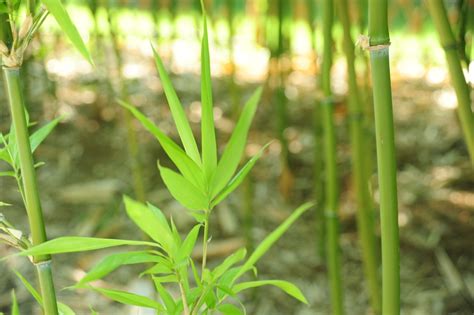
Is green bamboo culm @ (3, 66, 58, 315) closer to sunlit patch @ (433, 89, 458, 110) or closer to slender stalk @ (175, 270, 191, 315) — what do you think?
slender stalk @ (175, 270, 191, 315)

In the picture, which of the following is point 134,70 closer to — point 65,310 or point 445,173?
point 445,173

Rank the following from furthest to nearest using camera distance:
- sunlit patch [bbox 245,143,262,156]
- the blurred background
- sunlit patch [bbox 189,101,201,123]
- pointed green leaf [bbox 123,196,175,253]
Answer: sunlit patch [bbox 189,101,201,123] → sunlit patch [bbox 245,143,262,156] → the blurred background → pointed green leaf [bbox 123,196,175,253]

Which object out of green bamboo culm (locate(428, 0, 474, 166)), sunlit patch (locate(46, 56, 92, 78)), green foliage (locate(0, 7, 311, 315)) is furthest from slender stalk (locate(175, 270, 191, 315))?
sunlit patch (locate(46, 56, 92, 78))

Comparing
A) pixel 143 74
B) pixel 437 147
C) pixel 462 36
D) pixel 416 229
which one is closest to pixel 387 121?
pixel 462 36

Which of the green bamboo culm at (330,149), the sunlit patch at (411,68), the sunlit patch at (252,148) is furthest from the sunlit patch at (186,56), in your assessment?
the green bamboo culm at (330,149)

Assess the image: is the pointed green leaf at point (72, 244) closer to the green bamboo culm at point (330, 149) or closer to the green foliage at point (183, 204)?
the green foliage at point (183, 204)

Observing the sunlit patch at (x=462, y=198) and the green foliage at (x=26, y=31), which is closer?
the green foliage at (x=26, y=31)
